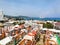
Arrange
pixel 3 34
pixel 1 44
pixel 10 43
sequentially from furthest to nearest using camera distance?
1. pixel 3 34
2. pixel 10 43
3. pixel 1 44

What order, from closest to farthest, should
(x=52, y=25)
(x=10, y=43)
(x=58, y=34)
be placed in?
(x=10, y=43) < (x=58, y=34) < (x=52, y=25)

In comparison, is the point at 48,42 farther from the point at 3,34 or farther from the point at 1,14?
the point at 1,14

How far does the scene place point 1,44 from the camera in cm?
1118

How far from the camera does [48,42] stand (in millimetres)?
11891

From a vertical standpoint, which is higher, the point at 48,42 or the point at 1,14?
the point at 1,14

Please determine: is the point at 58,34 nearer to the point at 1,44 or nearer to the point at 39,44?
the point at 39,44

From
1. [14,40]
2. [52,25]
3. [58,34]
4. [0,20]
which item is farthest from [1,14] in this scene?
[14,40]

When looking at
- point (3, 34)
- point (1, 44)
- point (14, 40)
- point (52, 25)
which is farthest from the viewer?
point (52, 25)

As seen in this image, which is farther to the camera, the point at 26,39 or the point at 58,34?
the point at 58,34

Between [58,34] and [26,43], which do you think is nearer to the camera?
[26,43]

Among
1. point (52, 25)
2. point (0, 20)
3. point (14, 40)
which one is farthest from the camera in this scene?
point (0, 20)

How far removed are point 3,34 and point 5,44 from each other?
448cm

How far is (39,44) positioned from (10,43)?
10.6 feet

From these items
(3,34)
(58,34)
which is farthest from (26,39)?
(58,34)
